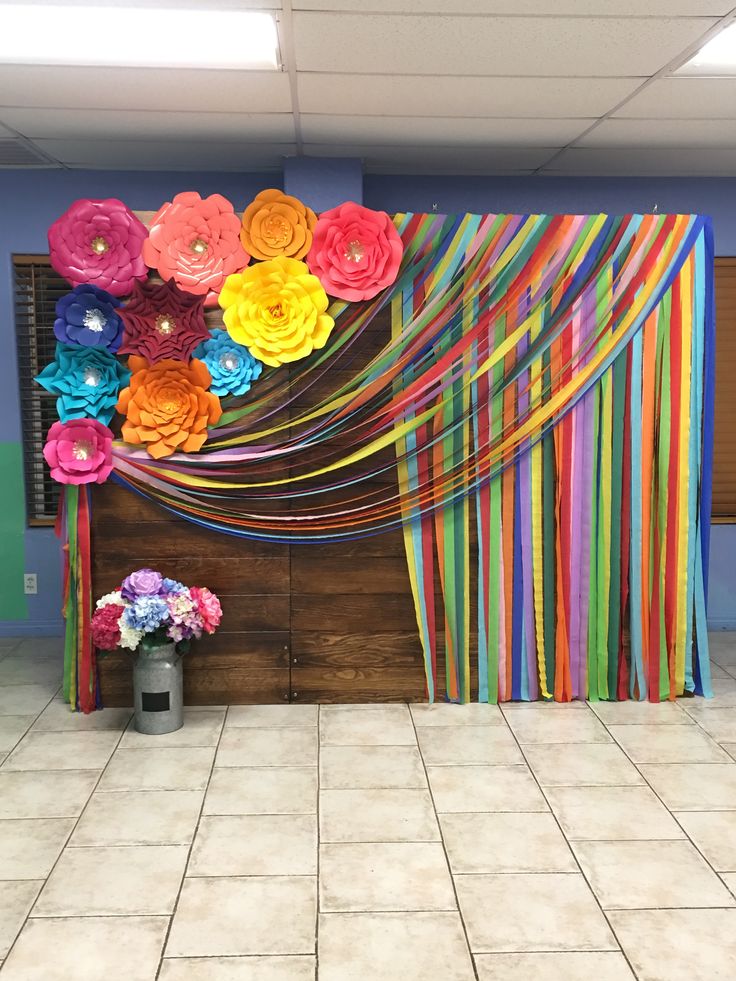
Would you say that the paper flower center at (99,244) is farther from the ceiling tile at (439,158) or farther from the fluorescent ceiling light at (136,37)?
the ceiling tile at (439,158)

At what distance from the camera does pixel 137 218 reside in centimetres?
370

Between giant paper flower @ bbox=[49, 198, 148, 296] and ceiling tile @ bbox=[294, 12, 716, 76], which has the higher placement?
ceiling tile @ bbox=[294, 12, 716, 76]

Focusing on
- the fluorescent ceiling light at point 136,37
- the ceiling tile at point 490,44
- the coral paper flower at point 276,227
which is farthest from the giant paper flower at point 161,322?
the ceiling tile at point 490,44

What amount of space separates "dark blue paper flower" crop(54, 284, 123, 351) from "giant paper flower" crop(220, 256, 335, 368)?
1.46 feet

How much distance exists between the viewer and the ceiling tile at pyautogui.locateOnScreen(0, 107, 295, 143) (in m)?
3.77

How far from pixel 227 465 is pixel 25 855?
1676 mm

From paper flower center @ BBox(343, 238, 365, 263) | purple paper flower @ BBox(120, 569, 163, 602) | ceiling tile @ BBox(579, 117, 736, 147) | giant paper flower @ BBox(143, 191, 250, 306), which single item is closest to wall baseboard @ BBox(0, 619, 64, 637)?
purple paper flower @ BBox(120, 569, 163, 602)

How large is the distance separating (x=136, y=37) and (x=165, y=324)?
1.06 meters

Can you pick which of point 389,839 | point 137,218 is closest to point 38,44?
point 137,218

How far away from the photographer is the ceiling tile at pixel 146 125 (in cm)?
377

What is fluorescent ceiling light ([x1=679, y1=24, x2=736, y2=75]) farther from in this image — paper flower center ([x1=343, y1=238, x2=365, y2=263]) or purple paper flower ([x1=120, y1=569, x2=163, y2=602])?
purple paper flower ([x1=120, y1=569, x2=163, y2=602])

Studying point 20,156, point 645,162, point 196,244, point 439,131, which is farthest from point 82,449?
point 645,162

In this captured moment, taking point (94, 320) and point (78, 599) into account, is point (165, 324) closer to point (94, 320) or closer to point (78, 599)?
point (94, 320)

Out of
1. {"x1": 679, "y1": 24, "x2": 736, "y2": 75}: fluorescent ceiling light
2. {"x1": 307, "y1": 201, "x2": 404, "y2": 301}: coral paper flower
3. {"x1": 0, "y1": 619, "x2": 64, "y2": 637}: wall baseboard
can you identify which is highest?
{"x1": 679, "y1": 24, "x2": 736, "y2": 75}: fluorescent ceiling light
